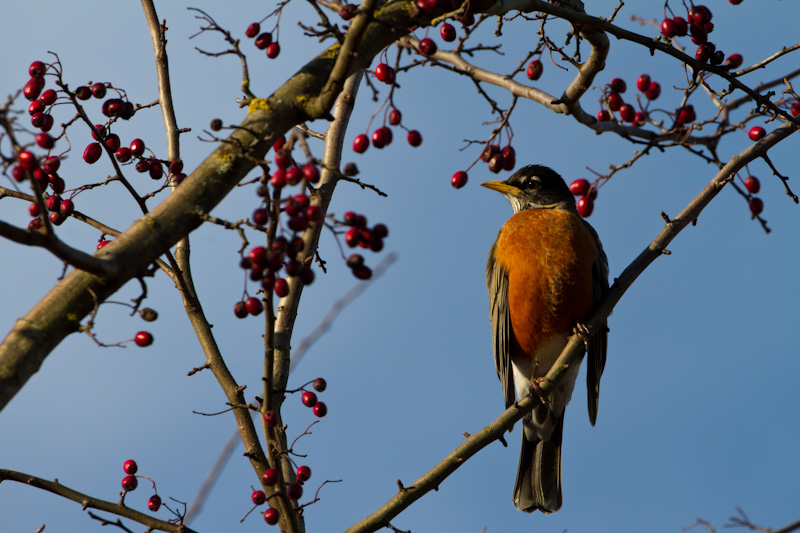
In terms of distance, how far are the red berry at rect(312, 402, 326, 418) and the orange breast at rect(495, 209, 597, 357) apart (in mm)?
2014

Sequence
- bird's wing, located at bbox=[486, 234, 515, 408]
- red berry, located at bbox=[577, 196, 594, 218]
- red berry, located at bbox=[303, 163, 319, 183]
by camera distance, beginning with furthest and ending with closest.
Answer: bird's wing, located at bbox=[486, 234, 515, 408] < red berry, located at bbox=[577, 196, 594, 218] < red berry, located at bbox=[303, 163, 319, 183]

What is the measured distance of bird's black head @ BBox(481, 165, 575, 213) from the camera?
5723 millimetres

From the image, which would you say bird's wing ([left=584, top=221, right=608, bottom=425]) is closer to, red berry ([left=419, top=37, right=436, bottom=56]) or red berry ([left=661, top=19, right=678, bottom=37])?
red berry ([left=661, top=19, right=678, bottom=37])

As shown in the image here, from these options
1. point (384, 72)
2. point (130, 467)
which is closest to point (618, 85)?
point (384, 72)

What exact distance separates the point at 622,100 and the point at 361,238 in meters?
2.57

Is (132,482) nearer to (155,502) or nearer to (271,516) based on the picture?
(155,502)

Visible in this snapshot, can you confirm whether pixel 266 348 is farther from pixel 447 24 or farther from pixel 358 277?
pixel 447 24

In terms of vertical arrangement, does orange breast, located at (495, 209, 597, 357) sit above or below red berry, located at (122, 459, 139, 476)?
above

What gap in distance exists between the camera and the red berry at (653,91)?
4.31 m

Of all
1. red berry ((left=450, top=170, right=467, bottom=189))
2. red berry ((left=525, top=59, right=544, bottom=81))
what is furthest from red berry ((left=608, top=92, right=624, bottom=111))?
red berry ((left=450, top=170, right=467, bottom=189))

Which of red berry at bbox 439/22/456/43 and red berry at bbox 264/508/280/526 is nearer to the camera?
red berry at bbox 264/508/280/526

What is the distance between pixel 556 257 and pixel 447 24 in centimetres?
205

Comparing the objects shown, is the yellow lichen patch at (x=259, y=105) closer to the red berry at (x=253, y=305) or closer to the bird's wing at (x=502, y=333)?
the red berry at (x=253, y=305)

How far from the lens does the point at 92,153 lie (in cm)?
328
